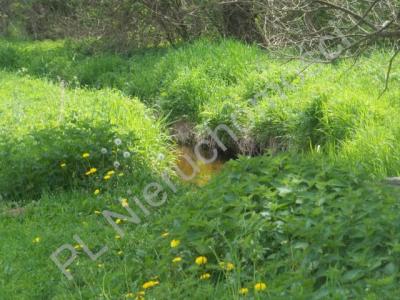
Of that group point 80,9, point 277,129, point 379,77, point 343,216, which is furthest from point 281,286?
point 80,9

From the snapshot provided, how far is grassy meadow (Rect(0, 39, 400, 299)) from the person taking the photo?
137 inches

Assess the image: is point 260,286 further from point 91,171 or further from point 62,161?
point 62,161

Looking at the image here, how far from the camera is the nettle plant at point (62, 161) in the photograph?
19.8 feet

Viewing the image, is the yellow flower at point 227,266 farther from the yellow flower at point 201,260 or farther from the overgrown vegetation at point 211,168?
the yellow flower at point 201,260

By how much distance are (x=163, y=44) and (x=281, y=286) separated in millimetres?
10519

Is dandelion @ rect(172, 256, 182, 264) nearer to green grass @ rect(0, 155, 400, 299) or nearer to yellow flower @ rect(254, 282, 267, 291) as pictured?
green grass @ rect(0, 155, 400, 299)

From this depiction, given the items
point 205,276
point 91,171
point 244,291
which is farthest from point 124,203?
point 244,291

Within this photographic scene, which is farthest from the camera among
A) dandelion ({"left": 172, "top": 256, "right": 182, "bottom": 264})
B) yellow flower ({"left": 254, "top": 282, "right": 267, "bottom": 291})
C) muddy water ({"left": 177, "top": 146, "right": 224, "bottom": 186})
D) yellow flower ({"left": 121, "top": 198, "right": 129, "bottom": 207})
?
muddy water ({"left": 177, "top": 146, "right": 224, "bottom": 186})

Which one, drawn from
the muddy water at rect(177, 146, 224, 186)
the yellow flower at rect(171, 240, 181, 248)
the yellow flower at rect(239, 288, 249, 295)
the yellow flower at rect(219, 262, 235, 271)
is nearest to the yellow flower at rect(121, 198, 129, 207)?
the yellow flower at rect(171, 240, 181, 248)

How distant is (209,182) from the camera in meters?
4.54

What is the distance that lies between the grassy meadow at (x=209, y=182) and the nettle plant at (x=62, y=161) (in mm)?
13

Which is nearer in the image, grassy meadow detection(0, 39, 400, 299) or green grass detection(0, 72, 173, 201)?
grassy meadow detection(0, 39, 400, 299)

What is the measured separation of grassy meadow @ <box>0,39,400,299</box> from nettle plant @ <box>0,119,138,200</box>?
1 centimetres

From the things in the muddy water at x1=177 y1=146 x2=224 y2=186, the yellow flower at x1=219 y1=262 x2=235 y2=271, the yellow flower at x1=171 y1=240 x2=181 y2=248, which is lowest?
the muddy water at x1=177 y1=146 x2=224 y2=186
